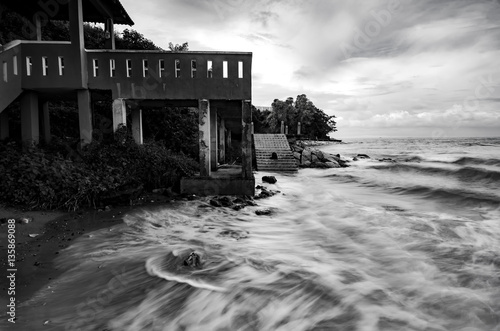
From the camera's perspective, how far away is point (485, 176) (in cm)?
2023

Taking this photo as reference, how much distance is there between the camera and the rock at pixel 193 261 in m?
6.00

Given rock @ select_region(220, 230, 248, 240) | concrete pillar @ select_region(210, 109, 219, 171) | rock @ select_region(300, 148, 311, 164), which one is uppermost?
concrete pillar @ select_region(210, 109, 219, 171)

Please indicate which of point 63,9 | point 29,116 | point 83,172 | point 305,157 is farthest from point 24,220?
point 305,157

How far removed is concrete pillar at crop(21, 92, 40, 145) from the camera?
1140cm

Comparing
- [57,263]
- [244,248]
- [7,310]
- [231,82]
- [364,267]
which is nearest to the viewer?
[7,310]

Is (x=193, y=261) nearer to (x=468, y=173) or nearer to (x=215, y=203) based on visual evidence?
(x=215, y=203)

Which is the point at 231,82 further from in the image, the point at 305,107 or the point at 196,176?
the point at 305,107

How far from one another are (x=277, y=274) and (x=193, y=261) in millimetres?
1716

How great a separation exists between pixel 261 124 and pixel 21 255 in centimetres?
5119

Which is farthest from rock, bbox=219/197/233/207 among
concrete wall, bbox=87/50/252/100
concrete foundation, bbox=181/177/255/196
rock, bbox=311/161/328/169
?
rock, bbox=311/161/328/169

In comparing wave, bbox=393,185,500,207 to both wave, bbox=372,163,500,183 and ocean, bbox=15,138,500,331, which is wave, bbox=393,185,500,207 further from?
wave, bbox=372,163,500,183

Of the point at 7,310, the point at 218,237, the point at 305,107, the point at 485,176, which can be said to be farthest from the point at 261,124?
the point at 7,310

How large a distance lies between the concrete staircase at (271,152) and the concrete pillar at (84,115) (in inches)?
513

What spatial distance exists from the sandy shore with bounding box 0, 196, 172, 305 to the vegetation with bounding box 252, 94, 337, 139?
1680 inches
